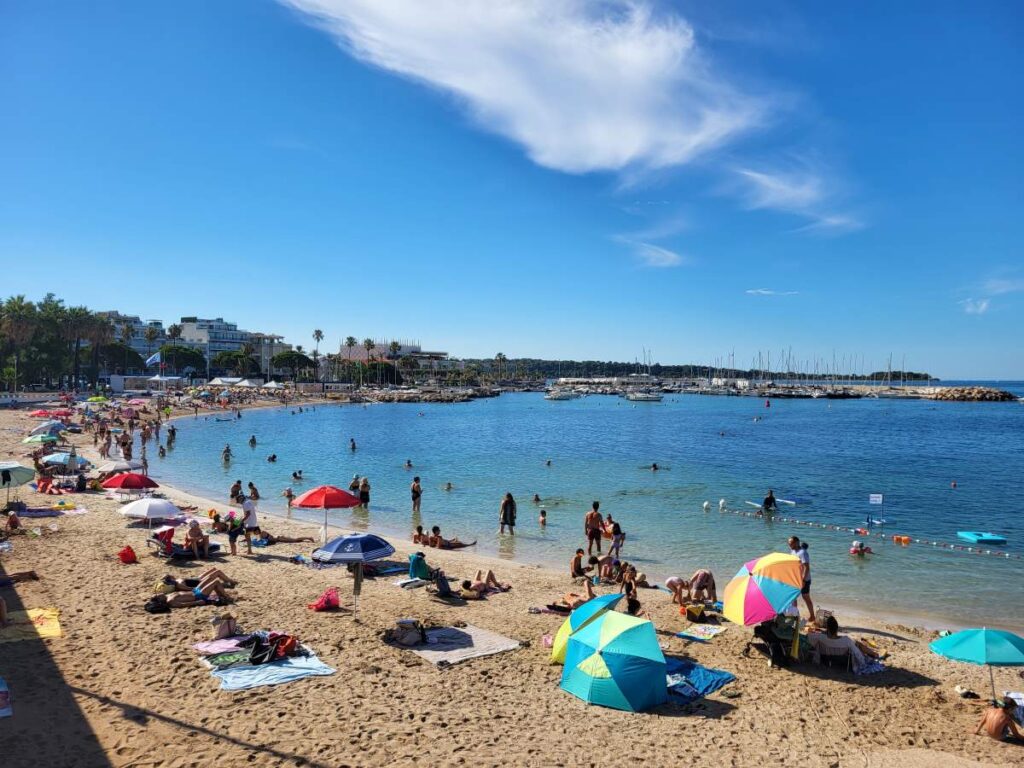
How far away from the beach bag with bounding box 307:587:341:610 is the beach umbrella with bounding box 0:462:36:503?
13.3 metres

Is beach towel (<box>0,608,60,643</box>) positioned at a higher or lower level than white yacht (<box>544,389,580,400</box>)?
lower

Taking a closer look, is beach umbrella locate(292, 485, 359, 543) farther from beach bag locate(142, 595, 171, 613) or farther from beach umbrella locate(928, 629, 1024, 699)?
beach umbrella locate(928, 629, 1024, 699)

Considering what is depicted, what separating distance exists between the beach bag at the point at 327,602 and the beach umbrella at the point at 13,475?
13.3 meters

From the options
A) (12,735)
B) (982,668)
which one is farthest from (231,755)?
(982,668)

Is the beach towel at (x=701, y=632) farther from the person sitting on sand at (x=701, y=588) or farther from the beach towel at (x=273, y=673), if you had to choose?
the beach towel at (x=273, y=673)

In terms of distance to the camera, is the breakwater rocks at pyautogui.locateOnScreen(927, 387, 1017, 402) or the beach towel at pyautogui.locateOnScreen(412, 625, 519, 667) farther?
the breakwater rocks at pyautogui.locateOnScreen(927, 387, 1017, 402)

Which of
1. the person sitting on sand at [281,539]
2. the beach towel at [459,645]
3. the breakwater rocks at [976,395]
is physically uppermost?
the breakwater rocks at [976,395]

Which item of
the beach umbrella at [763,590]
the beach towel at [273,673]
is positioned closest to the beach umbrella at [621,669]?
the beach umbrella at [763,590]

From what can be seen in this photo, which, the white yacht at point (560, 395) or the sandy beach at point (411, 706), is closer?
the sandy beach at point (411, 706)

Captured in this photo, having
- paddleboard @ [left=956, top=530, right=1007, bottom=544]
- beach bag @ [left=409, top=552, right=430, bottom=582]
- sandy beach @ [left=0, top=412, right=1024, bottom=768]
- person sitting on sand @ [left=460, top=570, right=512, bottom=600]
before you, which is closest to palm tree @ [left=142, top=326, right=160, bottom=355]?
sandy beach @ [left=0, top=412, right=1024, bottom=768]

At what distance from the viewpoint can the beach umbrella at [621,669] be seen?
849 cm

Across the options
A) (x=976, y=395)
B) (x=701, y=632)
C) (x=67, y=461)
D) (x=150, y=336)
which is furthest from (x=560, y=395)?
(x=701, y=632)

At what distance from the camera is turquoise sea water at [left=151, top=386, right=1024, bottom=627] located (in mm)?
18266

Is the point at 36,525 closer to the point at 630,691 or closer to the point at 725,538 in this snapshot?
the point at 630,691
